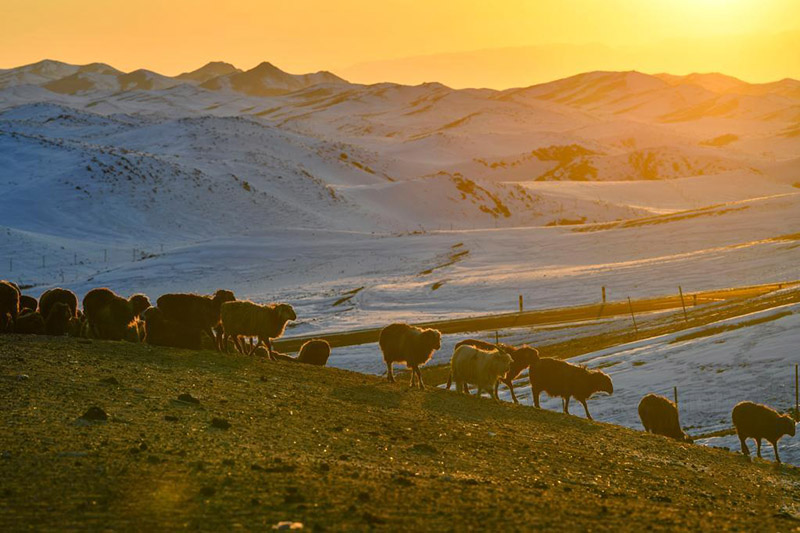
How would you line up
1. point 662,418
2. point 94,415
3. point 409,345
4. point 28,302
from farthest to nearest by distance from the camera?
point 28,302, point 662,418, point 409,345, point 94,415

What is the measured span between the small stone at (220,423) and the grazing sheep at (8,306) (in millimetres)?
10719

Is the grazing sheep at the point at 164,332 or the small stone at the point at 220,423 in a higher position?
the grazing sheep at the point at 164,332

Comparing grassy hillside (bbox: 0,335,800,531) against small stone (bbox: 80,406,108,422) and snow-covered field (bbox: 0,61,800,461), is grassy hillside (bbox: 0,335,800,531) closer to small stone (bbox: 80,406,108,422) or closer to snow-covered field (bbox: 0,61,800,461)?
small stone (bbox: 80,406,108,422)

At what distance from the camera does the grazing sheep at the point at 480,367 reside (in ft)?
71.8

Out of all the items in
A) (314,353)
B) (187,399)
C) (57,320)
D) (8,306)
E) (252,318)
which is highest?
(8,306)

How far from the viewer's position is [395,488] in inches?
472

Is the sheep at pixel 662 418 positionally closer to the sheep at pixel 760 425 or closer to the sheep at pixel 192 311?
the sheep at pixel 760 425

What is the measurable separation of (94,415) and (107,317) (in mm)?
9670

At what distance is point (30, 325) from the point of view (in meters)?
22.8

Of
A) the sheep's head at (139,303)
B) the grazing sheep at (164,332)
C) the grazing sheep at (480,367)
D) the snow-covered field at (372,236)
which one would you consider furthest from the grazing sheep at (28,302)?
the snow-covered field at (372,236)

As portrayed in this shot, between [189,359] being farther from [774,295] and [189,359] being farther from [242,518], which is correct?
[774,295]

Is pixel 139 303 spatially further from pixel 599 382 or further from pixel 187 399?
pixel 599 382

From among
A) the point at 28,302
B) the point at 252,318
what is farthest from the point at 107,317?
the point at 28,302

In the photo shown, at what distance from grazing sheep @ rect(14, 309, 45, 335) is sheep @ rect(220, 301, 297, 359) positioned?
4.50 meters
